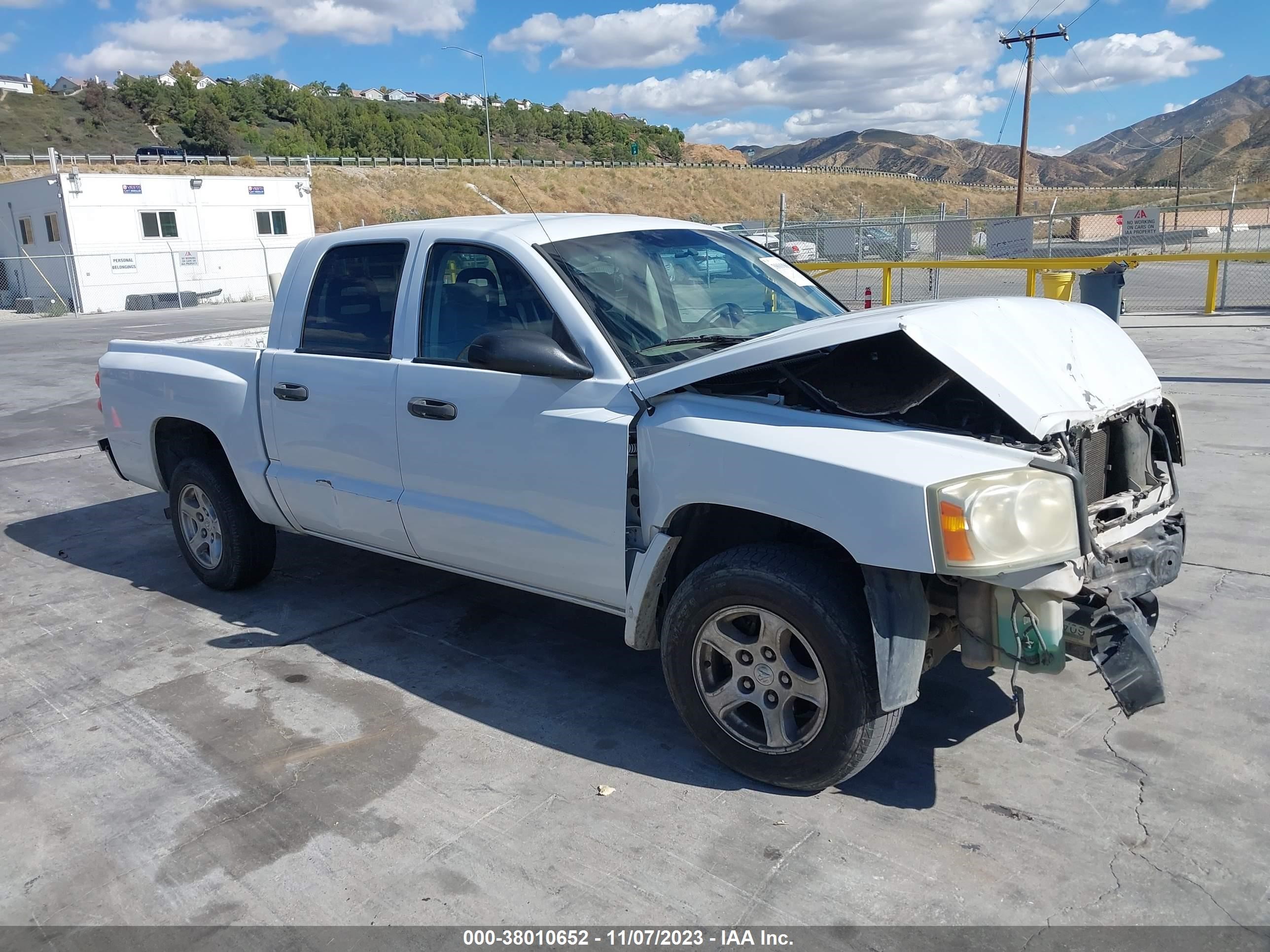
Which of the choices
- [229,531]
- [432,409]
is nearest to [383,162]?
[229,531]

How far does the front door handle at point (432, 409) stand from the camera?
14.0ft

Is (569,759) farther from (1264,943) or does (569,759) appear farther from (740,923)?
(1264,943)

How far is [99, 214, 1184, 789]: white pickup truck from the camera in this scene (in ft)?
10.4

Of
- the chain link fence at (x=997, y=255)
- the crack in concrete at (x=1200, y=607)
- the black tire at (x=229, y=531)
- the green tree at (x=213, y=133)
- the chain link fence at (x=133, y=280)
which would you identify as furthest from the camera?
the green tree at (x=213, y=133)

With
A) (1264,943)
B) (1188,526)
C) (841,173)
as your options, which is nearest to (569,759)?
(1264,943)

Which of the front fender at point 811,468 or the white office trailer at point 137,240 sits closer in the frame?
the front fender at point 811,468

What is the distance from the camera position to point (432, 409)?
14.2 feet

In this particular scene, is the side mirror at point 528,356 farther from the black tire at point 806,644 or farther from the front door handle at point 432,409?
the black tire at point 806,644

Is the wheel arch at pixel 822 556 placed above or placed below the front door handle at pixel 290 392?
below

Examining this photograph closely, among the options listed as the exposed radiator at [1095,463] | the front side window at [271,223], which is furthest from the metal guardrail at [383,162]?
the exposed radiator at [1095,463]

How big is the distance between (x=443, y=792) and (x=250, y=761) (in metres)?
0.83

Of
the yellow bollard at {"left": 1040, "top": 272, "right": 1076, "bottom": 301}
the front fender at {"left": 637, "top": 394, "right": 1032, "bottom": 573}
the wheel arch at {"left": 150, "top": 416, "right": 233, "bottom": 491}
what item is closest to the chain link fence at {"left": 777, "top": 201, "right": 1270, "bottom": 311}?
the yellow bollard at {"left": 1040, "top": 272, "right": 1076, "bottom": 301}

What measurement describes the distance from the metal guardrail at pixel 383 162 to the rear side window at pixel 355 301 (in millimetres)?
46684

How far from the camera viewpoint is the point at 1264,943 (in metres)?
2.71
